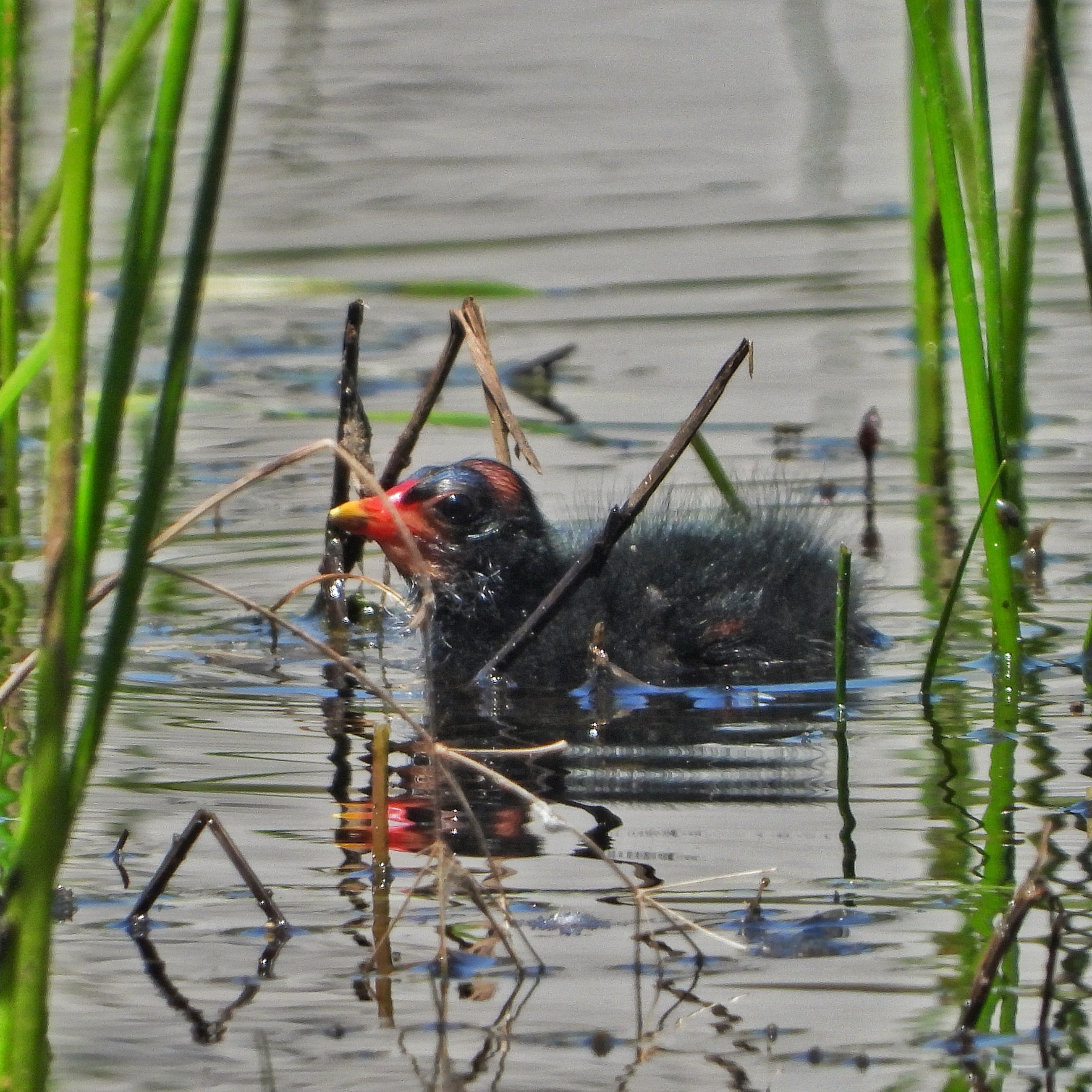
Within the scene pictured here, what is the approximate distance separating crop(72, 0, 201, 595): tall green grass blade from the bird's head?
312cm

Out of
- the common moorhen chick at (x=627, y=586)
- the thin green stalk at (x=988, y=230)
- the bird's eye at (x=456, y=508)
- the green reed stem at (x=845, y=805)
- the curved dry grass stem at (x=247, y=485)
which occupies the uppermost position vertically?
the thin green stalk at (x=988, y=230)

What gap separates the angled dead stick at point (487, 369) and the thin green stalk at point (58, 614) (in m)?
2.19

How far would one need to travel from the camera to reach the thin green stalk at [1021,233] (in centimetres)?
470

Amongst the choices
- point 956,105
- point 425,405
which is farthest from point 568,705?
point 956,105

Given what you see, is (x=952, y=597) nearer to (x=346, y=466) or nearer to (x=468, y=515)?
(x=468, y=515)

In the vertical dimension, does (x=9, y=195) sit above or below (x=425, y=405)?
above

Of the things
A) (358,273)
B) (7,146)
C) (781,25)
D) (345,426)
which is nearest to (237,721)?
(345,426)

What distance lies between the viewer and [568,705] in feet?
16.4

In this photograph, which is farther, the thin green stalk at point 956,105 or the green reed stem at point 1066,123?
the thin green stalk at point 956,105

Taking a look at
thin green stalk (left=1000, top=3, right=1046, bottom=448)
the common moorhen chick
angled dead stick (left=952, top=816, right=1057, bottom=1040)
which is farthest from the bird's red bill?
angled dead stick (left=952, top=816, right=1057, bottom=1040)

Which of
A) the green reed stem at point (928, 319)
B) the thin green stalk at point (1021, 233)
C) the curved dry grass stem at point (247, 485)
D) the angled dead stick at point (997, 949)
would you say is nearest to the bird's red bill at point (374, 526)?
the thin green stalk at point (1021, 233)

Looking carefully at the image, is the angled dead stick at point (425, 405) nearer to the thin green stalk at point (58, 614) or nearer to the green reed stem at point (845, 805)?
the green reed stem at point (845, 805)

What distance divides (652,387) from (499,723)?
355 cm

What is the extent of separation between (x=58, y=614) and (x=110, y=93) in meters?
1.55
